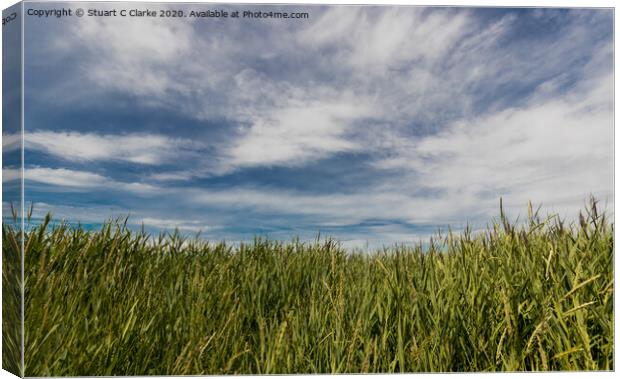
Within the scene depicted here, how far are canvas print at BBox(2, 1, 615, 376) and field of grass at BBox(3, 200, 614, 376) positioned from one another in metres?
0.01

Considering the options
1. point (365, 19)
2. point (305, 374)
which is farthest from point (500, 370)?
point (365, 19)

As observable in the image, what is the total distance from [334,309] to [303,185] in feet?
2.40

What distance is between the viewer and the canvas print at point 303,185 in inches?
139

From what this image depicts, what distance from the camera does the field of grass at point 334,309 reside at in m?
3.47

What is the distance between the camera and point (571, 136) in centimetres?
398

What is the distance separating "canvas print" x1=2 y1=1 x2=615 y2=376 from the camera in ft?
11.6

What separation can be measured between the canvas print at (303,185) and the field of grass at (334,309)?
14mm

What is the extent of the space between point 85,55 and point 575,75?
9.37 ft

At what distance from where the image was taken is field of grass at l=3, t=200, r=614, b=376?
137 inches

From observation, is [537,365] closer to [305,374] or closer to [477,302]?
[477,302]

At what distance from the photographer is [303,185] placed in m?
3.83

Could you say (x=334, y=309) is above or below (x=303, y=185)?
below

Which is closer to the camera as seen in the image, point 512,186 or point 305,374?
point 305,374

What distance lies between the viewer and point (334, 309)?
3607 mm
